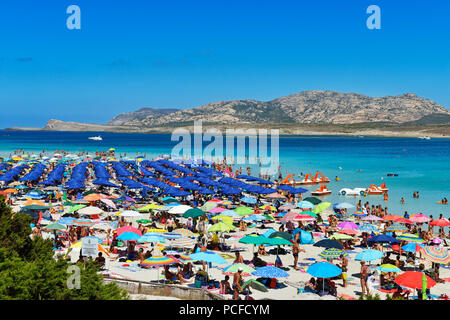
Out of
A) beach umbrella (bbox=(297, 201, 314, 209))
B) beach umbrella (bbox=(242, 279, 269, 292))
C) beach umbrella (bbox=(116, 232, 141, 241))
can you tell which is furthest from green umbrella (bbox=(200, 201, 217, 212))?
beach umbrella (bbox=(242, 279, 269, 292))

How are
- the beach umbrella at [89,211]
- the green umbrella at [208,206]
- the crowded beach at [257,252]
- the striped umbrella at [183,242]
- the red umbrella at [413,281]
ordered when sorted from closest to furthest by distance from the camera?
the red umbrella at [413,281] < the crowded beach at [257,252] < the striped umbrella at [183,242] < the beach umbrella at [89,211] < the green umbrella at [208,206]

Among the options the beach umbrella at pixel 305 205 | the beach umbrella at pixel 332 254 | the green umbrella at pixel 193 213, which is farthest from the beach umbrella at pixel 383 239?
the green umbrella at pixel 193 213

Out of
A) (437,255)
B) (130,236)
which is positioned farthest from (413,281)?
(130,236)

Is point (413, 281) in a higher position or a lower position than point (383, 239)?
higher

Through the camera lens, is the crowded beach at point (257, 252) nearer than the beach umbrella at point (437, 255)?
Yes

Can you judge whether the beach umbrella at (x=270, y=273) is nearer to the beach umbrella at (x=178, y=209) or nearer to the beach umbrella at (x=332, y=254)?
the beach umbrella at (x=332, y=254)

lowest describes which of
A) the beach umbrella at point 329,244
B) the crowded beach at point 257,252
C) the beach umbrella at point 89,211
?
the crowded beach at point 257,252

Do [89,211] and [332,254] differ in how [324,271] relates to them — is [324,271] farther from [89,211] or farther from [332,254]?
[89,211]

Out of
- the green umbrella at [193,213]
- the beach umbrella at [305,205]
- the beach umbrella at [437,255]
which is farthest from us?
the beach umbrella at [305,205]

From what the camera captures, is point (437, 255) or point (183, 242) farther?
point (183, 242)
